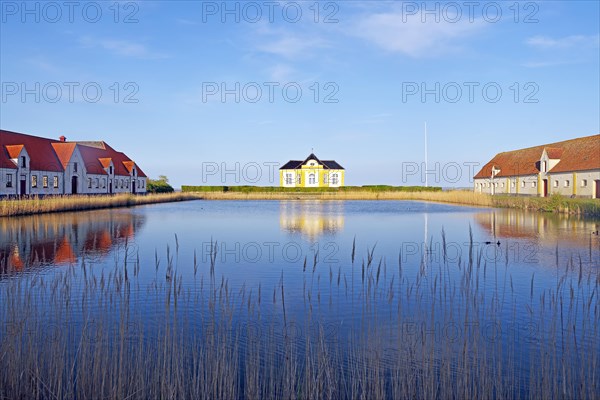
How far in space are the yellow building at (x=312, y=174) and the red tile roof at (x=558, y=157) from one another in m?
22.3

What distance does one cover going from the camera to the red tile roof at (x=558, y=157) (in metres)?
38.8

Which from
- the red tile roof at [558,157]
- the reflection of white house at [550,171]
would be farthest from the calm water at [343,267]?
the red tile roof at [558,157]

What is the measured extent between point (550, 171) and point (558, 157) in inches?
65.8

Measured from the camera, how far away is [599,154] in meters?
37.3

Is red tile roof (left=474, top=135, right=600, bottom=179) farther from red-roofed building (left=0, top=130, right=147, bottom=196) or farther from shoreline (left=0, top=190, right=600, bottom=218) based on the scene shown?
red-roofed building (left=0, top=130, right=147, bottom=196)

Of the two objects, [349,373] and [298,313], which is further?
[298,313]

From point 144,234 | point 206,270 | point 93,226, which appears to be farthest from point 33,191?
point 206,270

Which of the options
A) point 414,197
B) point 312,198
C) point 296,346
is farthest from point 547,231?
point 312,198

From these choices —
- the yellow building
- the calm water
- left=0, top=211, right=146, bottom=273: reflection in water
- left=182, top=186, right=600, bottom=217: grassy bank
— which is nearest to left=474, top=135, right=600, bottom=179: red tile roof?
left=182, top=186, right=600, bottom=217: grassy bank

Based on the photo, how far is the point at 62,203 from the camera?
30.5 m

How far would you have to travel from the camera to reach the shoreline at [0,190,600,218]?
26969 millimetres

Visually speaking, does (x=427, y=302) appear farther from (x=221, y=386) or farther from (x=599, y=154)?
(x=599, y=154)

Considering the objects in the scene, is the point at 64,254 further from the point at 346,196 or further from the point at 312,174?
the point at 312,174

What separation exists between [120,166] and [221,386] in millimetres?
54249
